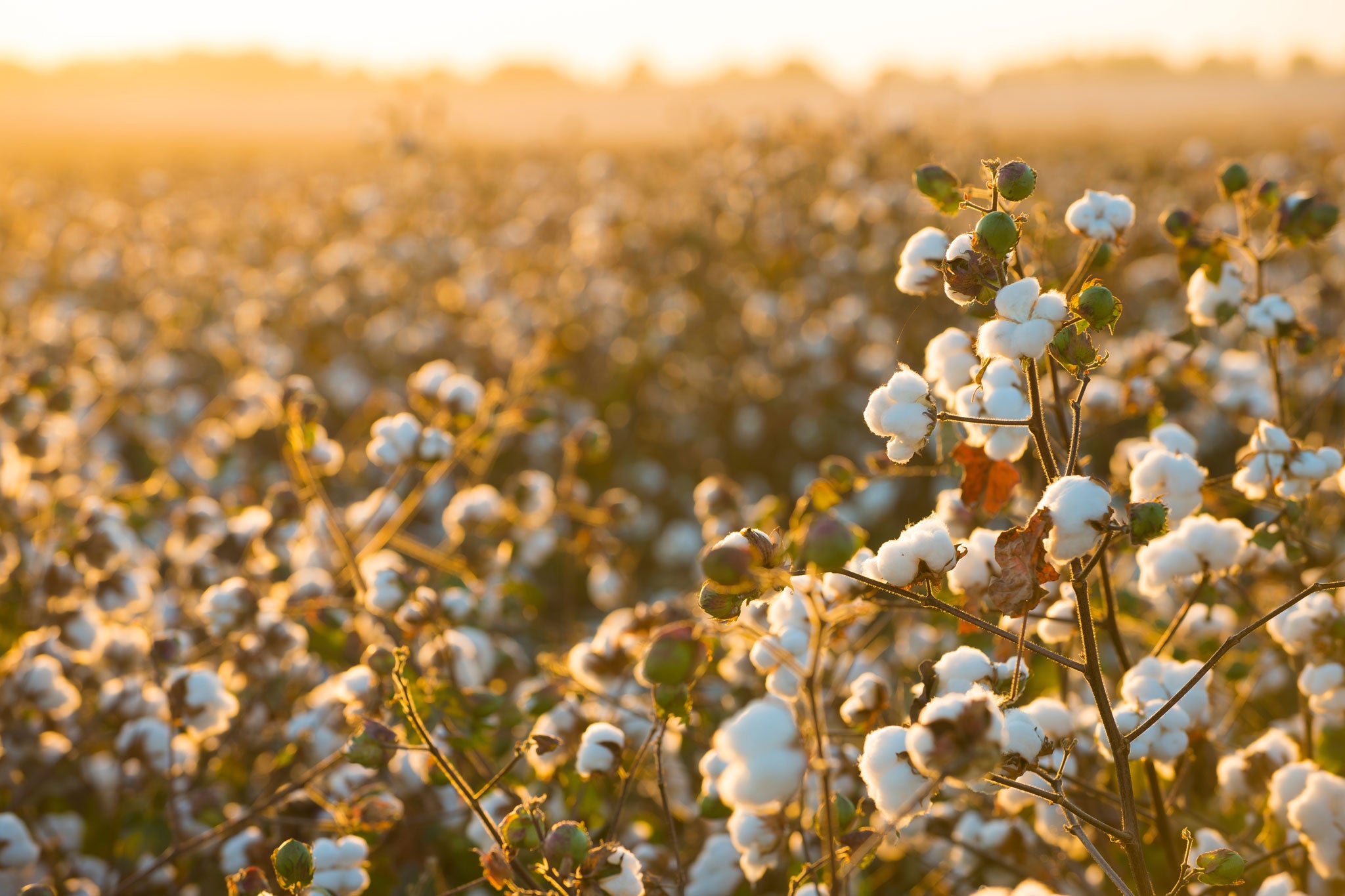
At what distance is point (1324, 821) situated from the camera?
1.74m

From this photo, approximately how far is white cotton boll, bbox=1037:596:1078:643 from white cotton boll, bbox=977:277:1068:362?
63 centimetres

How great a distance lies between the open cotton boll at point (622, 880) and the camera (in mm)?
1409

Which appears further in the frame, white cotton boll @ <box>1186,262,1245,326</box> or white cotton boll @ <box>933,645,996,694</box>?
white cotton boll @ <box>1186,262,1245,326</box>

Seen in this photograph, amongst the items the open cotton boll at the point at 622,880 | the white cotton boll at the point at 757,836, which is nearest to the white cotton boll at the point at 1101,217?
the white cotton boll at the point at 757,836

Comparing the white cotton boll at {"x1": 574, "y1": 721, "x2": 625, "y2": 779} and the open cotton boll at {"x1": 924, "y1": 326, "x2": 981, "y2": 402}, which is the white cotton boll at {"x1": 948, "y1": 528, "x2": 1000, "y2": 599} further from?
the white cotton boll at {"x1": 574, "y1": 721, "x2": 625, "y2": 779}

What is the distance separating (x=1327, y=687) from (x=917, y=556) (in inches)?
44.7

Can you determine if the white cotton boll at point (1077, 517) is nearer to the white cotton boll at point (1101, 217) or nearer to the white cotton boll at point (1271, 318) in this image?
the white cotton boll at point (1101, 217)

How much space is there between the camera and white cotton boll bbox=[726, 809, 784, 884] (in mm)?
1421

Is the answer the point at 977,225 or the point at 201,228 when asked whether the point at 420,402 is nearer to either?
the point at 977,225

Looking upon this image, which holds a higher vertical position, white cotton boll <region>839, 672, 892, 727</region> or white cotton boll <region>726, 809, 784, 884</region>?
white cotton boll <region>839, 672, 892, 727</region>

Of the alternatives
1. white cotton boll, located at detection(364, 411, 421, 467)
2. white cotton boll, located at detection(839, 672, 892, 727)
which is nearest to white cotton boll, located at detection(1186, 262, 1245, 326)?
white cotton boll, located at detection(839, 672, 892, 727)

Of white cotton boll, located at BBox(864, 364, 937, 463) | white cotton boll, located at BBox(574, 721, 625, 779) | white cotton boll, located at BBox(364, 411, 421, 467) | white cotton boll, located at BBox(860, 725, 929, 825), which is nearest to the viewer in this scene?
white cotton boll, located at BBox(860, 725, 929, 825)

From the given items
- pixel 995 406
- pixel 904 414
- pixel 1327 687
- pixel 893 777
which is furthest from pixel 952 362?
pixel 1327 687

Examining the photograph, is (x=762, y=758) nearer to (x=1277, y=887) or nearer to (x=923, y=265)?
(x=923, y=265)
